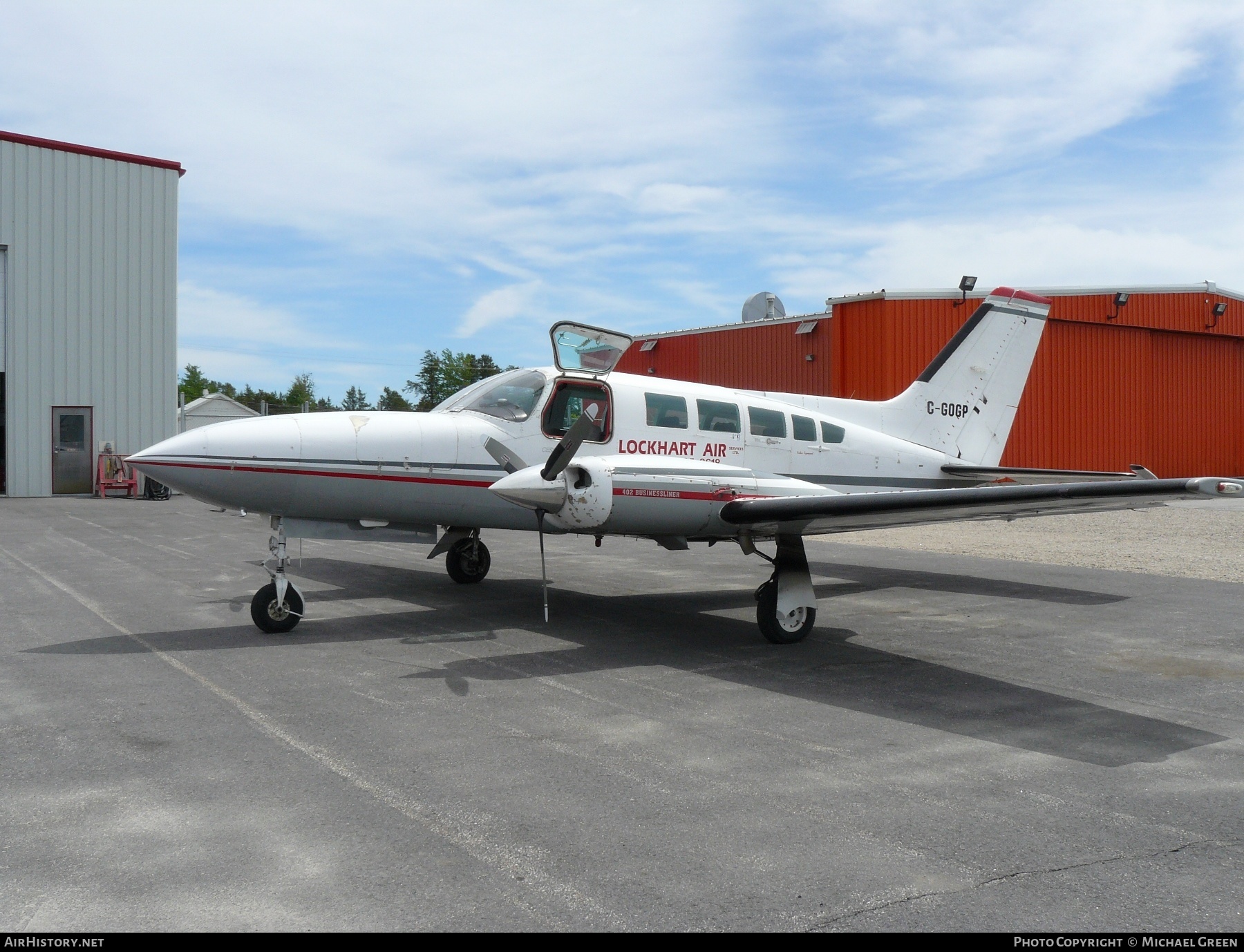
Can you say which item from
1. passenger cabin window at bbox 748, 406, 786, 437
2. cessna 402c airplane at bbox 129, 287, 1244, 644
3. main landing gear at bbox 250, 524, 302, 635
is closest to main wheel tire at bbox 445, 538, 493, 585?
Result: cessna 402c airplane at bbox 129, 287, 1244, 644


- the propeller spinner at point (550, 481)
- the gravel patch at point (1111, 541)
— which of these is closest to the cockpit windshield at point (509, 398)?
the propeller spinner at point (550, 481)

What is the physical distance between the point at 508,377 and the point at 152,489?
23493mm

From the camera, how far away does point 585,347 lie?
9.88 metres

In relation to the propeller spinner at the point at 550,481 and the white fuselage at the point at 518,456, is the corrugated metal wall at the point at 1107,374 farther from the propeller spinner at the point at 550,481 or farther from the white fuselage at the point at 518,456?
the propeller spinner at the point at 550,481

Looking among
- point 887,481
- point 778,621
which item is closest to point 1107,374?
point 887,481

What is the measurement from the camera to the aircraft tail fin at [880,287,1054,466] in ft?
43.8

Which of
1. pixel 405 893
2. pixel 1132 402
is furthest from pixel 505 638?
pixel 1132 402

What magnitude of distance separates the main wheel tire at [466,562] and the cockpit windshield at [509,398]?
9.81ft

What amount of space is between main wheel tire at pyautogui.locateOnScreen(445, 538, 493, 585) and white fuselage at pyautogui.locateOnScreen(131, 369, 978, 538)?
105 inches

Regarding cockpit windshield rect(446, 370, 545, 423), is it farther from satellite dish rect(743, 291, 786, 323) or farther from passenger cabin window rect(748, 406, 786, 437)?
satellite dish rect(743, 291, 786, 323)

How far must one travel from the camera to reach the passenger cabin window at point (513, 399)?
10.1 meters

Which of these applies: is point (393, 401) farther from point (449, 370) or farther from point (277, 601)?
point (277, 601)

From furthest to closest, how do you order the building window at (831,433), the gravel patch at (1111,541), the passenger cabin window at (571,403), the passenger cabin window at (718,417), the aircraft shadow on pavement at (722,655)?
the gravel patch at (1111,541) → the building window at (831,433) → the passenger cabin window at (718,417) → the passenger cabin window at (571,403) → the aircraft shadow on pavement at (722,655)
